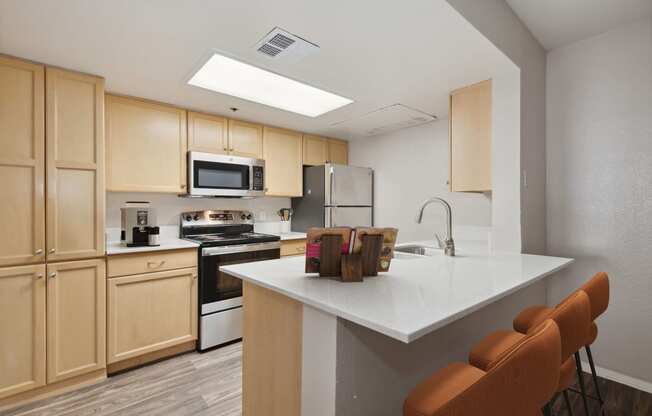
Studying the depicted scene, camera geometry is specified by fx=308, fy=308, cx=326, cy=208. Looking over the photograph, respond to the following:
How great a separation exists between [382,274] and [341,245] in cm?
28

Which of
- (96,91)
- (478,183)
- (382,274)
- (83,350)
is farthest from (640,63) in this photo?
(83,350)

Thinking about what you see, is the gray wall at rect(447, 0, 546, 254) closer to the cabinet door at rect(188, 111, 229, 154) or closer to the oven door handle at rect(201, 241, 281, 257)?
the oven door handle at rect(201, 241, 281, 257)

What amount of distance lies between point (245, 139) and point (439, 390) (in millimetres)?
2927

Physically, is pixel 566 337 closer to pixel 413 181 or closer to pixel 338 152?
pixel 413 181

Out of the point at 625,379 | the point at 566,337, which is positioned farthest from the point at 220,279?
the point at 625,379

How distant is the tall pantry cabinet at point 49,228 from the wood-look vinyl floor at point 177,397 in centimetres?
18

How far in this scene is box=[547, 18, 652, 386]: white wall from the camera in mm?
2002

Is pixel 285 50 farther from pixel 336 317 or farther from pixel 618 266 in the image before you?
pixel 618 266

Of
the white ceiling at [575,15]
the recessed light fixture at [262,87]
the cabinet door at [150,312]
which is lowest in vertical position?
the cabinet door at [150,312]

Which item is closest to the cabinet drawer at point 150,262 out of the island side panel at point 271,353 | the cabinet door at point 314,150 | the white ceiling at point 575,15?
the island side panel at point 271,353

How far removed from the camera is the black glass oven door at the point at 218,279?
2.63m

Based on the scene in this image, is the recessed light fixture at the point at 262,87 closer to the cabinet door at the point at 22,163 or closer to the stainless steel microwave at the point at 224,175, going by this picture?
the stainless steel microwave at the point at 224,175

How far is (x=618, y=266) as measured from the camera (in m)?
2.10

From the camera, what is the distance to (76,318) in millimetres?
2090
